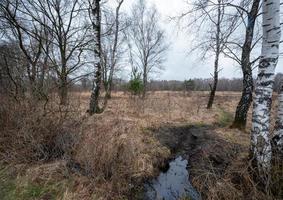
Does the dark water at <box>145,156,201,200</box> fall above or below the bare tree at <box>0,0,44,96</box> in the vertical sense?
below

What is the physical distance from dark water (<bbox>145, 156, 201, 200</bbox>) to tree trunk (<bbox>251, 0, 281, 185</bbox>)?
59.2 inches

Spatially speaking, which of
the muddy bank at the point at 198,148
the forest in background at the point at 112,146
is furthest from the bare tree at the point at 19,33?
the muddy bank at the point at 198,148

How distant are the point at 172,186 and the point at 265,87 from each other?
3029 millimetres

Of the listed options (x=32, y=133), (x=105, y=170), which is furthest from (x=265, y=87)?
(x=32, y=133)

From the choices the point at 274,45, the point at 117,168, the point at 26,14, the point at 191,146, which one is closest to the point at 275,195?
the point at 274,45

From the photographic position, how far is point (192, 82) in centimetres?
3198

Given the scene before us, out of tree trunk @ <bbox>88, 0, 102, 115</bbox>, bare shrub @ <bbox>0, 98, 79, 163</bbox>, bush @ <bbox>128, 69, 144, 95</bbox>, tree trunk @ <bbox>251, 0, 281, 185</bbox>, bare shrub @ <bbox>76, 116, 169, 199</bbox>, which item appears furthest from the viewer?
bush @ <bbox>128, 69, 144, 95</bbox>

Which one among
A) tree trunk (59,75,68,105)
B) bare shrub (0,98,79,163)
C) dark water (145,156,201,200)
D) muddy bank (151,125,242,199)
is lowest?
dark water (145,156,201,200)

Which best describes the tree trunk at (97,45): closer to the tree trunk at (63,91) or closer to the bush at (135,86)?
the tree trunk at (63,91)

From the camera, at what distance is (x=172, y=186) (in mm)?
5324

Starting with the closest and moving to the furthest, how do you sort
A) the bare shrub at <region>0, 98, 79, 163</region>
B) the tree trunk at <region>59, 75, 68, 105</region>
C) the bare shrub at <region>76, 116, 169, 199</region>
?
the bare shrub at <region>76, 116, 169, 199</region> < the bare shrub at <region>0, 98, 79, 163</region> < the tree trunk at <region>59, 75, 68, 105</region>

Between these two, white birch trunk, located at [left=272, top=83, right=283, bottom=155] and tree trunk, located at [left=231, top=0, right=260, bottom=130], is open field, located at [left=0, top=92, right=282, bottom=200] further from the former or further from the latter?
tree trunk, located at [left=231, top=0, right=260, bottom=130]

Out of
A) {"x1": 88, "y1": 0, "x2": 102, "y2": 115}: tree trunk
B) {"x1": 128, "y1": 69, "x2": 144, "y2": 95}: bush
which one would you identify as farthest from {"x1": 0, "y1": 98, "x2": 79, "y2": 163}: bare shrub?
{"x1": 128, "y1": 69, "x2": 144, "y2": 95}: bush

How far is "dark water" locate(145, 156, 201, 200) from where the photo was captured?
4.75 meters
